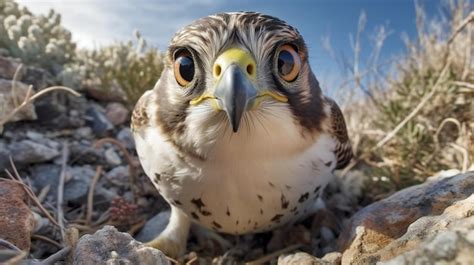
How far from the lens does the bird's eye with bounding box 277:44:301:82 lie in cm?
206

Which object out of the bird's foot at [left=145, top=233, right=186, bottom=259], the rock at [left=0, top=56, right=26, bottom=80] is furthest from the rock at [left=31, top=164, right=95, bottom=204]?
the rock at [left=0, top=56, right=26, bottom=80]

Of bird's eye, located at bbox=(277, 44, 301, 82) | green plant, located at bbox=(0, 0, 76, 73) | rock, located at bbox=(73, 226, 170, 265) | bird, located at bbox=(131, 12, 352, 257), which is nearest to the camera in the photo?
rock, located at bbox=(73, 226, 170, 265)

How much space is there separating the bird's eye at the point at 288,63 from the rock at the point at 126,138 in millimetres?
2450

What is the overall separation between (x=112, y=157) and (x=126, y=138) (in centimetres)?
44

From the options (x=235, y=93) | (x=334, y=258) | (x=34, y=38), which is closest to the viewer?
(x=235, y=93)

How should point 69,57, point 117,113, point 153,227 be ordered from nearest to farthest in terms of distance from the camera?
1. point 153,227
2. point 117,113
3. point 69,57

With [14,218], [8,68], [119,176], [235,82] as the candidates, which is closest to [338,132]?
[235,82]

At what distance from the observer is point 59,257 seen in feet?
5.68

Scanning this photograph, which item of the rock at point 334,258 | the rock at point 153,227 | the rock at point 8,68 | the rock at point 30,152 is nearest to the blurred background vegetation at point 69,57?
the rock at point 8,68

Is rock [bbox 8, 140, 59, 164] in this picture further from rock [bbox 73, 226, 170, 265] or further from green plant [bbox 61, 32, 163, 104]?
rock [bbox 73, 226, 170, 265]

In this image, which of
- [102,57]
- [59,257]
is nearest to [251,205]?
[59,257]

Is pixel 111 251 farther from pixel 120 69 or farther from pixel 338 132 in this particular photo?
pixel 120 69

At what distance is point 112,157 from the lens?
3879 millimetres

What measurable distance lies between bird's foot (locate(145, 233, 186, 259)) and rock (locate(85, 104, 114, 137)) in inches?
69.7
